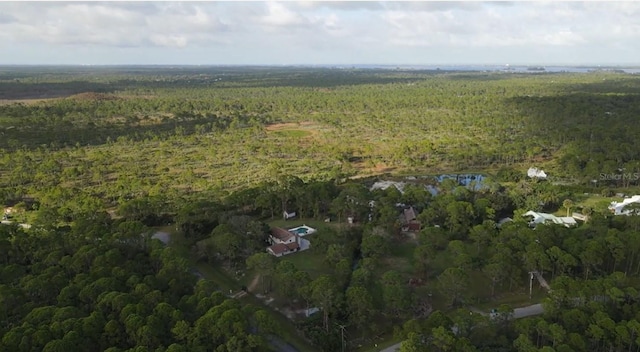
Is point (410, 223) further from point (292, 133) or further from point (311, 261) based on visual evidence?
point (292, 133)

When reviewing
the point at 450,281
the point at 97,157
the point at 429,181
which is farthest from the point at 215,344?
the point at 97,157

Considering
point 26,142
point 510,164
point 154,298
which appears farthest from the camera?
point 26,142

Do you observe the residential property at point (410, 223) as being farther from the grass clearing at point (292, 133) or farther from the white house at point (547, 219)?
the grass clearing at point (292, 133)

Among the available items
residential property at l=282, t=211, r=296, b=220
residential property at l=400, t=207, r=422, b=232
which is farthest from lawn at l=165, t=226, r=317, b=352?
residential property at l=400, t=207, r=422, b=232

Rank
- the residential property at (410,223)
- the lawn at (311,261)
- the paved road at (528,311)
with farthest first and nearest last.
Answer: the residential property at (410,223), the lawn at (311,261), the paved road at (528,311)

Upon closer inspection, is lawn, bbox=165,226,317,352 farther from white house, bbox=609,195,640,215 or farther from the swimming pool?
white house, bbox=609,195,640,215

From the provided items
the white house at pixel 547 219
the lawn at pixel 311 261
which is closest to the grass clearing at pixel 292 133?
the lawn at pixel 311 261

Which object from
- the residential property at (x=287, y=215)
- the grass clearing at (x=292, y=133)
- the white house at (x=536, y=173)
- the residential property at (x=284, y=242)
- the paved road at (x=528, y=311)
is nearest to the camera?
the paved road at (x=528, y=311)

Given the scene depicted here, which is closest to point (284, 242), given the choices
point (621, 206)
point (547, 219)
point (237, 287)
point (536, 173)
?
point (237, 287)

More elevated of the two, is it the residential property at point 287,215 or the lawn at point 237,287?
the residential property at point 287,215

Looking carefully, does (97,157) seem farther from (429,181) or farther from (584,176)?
(584,176)
